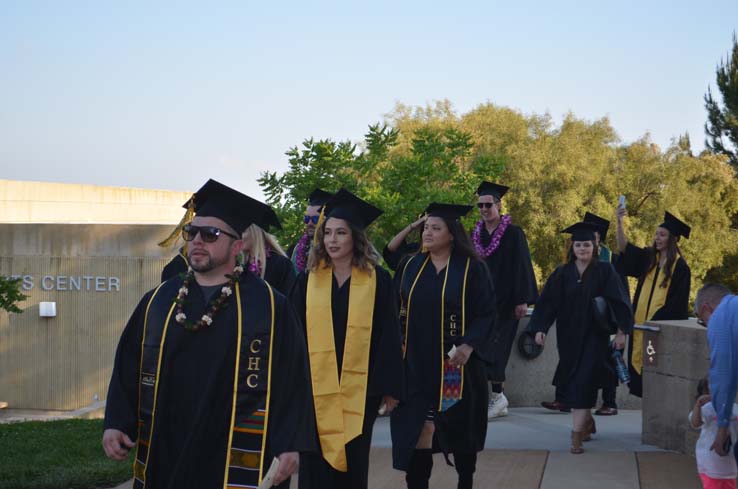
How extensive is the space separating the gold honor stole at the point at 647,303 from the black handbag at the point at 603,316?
1.57 metres

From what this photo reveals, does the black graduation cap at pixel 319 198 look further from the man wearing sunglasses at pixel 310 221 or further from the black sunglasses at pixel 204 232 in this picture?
the black sunglasses at pixel 204 232

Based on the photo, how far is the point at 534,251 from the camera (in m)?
42.7

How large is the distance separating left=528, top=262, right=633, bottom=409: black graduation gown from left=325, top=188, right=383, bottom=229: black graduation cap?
3224 millimetres

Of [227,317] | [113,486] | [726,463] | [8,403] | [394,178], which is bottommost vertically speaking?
[8,403]

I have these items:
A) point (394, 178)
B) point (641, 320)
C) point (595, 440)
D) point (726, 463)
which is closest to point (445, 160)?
point (394, 178)

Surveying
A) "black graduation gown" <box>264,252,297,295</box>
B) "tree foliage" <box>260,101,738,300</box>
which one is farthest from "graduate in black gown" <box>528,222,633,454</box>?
"tree foliage" <box>260,101,738,300</box>

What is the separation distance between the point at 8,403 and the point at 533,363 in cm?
1677

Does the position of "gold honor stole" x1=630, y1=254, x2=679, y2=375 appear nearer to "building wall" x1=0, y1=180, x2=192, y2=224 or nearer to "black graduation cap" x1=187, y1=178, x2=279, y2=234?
"black graduation cap" x1=187, y1=178, x2=279, y2=234

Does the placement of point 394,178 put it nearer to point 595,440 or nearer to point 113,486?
point 595,440

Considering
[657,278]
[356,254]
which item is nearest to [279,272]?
[356,254]

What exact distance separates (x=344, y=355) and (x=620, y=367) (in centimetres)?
356

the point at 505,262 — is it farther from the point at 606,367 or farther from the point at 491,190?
the point at 606,367

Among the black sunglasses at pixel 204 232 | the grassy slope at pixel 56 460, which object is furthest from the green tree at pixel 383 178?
the black sunglasses at pixel 204 232

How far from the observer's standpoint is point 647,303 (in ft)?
35.1
